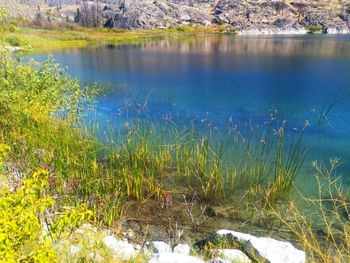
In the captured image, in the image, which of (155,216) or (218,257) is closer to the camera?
(218,257)

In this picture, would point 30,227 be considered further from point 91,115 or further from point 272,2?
point 272,2

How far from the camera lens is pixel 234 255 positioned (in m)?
5.61

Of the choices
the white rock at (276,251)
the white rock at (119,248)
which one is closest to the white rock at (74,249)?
the white rock at (119,248)

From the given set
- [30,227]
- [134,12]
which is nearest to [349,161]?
[30,227]

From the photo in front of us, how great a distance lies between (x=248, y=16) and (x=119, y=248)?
568ft

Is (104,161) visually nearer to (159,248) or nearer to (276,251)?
(159,248)

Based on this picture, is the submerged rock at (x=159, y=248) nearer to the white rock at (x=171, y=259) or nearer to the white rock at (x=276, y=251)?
the white rock at (x=171, y=259)

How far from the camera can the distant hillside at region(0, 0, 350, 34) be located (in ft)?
472

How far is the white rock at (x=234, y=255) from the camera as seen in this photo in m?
5.40

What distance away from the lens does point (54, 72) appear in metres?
13.0

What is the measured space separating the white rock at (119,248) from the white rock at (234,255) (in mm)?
1508

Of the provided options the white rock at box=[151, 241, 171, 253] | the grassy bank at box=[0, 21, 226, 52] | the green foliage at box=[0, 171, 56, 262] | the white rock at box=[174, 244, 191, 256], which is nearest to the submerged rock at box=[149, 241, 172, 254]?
the white rock at box=[151, 241, 171, 253]

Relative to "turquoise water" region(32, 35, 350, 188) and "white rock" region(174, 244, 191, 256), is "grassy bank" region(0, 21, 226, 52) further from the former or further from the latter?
"white rock" region(174, 244, 191, 256)

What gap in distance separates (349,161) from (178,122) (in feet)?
24.5
